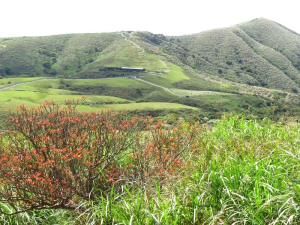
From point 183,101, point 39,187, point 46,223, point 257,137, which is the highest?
point 257,137

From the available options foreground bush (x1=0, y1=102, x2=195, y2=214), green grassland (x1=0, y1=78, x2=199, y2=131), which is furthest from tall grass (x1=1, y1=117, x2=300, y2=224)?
→ green grassland (x1=0, y1=78, x2=199, y2=131)

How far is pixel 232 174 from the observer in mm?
4086

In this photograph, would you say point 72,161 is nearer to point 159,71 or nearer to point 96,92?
point 96,92

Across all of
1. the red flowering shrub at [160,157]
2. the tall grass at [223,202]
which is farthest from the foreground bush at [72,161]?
the tall grass at [223,202]

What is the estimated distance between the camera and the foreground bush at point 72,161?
4.75 meters

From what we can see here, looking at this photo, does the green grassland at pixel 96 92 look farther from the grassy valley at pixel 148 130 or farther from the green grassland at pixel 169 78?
the green grassland at pixel 169 78

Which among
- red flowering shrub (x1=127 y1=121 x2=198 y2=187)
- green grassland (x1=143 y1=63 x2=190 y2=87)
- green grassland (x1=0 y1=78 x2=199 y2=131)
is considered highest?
red flowering shrub (x1=127 y1=121 x2=198 y2=187)

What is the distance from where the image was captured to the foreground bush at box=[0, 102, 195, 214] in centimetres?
475

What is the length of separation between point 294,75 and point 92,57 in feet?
379

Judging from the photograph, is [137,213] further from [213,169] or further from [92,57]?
[92,57]

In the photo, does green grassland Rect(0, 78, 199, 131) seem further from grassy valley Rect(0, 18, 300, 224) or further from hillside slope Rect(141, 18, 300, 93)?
hillside slope Rect(141, 18, 300, 93)

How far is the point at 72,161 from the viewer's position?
5281mm

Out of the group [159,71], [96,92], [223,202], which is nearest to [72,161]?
[223,202]

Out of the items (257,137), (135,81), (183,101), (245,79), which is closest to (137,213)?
(257,137)
